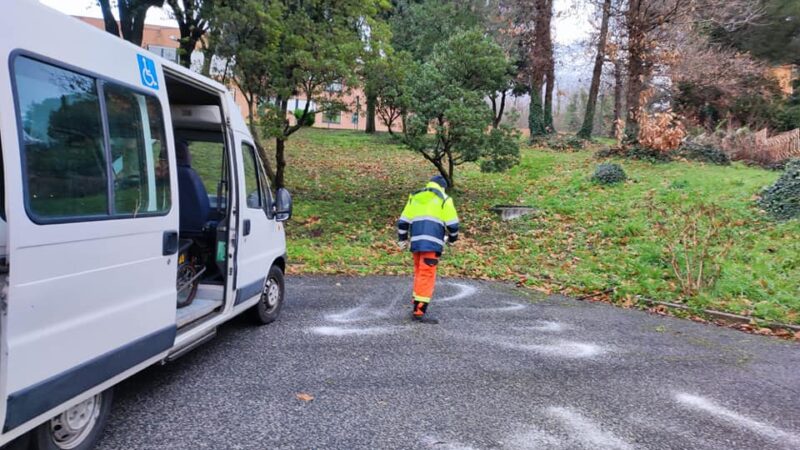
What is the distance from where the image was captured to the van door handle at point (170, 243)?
147 inches

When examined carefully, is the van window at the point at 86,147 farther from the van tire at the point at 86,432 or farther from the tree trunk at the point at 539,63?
the tree trunk at the point at 539,63

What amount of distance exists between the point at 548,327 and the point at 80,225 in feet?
16.1

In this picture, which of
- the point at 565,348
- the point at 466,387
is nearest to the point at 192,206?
the point at 466,387

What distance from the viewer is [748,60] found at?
23453 millimetres

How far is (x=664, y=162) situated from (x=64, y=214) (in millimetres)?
17393

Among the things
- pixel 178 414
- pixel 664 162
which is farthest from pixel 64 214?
pixel 664 162

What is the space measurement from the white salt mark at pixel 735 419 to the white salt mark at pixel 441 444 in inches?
78.2

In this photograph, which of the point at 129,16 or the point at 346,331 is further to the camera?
the point at 129,16

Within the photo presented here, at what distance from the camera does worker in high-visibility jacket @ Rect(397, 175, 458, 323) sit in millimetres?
6164

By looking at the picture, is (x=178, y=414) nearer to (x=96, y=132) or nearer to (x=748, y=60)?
(x=96, y=132)

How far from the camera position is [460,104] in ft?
41.8

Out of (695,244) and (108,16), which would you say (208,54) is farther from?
(695,244)

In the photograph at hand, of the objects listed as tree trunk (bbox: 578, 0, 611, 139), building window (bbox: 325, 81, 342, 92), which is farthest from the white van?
tree trunk (bbox: 578, 0, 611, 139)

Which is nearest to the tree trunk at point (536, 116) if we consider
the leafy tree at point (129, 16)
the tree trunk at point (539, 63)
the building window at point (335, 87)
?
the tree trunk at point (539, 63)
